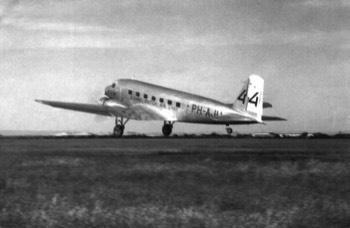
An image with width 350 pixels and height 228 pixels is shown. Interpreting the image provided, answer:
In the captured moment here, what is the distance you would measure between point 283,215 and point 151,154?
18.7 metres

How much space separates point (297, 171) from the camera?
24.5m

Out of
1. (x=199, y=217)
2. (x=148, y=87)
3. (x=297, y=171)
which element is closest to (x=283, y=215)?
(x=199, y=217)

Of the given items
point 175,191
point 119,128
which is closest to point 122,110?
point 119,128

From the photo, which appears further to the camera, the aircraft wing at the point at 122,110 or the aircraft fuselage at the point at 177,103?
the aircraft wing at the point at 122,110

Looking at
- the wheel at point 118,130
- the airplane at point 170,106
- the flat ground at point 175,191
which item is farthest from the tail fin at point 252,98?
the flat ground at point 175,191

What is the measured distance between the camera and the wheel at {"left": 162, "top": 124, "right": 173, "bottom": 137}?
56.9m

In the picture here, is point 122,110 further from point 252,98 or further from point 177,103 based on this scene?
point 252,98

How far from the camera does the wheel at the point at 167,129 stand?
56906mm

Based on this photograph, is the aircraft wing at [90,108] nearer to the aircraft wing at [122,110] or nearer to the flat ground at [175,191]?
the aircraft wing at [122,110]

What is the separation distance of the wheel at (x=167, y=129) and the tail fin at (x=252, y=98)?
6.61 meters

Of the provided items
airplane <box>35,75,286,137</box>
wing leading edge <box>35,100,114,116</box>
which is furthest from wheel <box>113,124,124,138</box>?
wing leading edge <box>35,100,114,116</box>

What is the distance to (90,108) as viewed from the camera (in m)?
57.7

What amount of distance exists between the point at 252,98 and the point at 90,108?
600 inches

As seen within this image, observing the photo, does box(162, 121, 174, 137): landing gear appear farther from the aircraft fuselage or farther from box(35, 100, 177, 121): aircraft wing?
the aircraft fuselage
